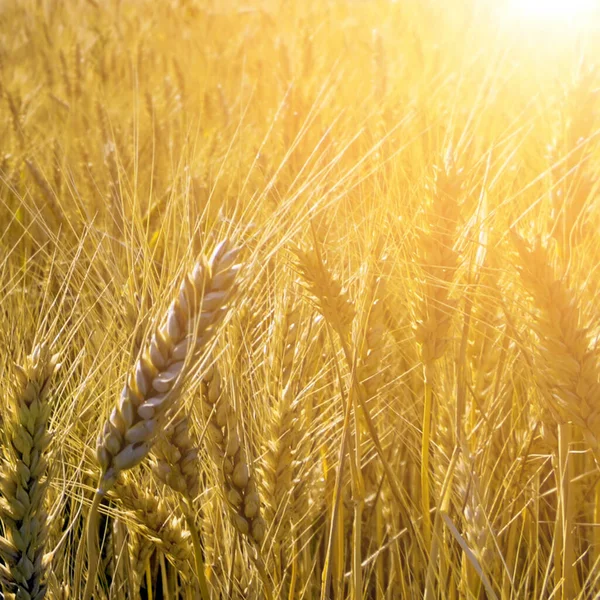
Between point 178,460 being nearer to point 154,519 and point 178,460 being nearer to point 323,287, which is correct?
point 154,519

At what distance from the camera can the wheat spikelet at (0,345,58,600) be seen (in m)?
0.90

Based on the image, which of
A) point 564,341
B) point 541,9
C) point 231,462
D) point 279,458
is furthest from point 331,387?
point 541,9

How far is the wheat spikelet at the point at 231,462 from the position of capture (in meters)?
0.93

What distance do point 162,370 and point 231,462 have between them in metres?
0.20

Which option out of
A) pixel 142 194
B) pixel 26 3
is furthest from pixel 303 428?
pixel 26 3

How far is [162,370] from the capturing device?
2.62ft

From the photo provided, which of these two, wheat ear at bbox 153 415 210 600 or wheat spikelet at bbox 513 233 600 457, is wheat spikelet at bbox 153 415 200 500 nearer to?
wheat ear at bbox 153 415 210 600

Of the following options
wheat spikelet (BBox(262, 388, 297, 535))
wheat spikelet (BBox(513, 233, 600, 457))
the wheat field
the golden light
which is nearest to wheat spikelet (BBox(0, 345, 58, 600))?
the wheat field

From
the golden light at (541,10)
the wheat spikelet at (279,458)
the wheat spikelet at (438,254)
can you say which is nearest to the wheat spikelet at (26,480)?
the wheat spikelet at (279,458)

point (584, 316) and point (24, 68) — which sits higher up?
point (584, 316)

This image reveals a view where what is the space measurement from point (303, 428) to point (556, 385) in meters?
0.45

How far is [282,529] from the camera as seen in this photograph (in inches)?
41.3

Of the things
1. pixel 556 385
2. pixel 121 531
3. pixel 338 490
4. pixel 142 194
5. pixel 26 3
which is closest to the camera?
pixel 556 385

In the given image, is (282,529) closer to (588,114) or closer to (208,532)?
(208,532)
